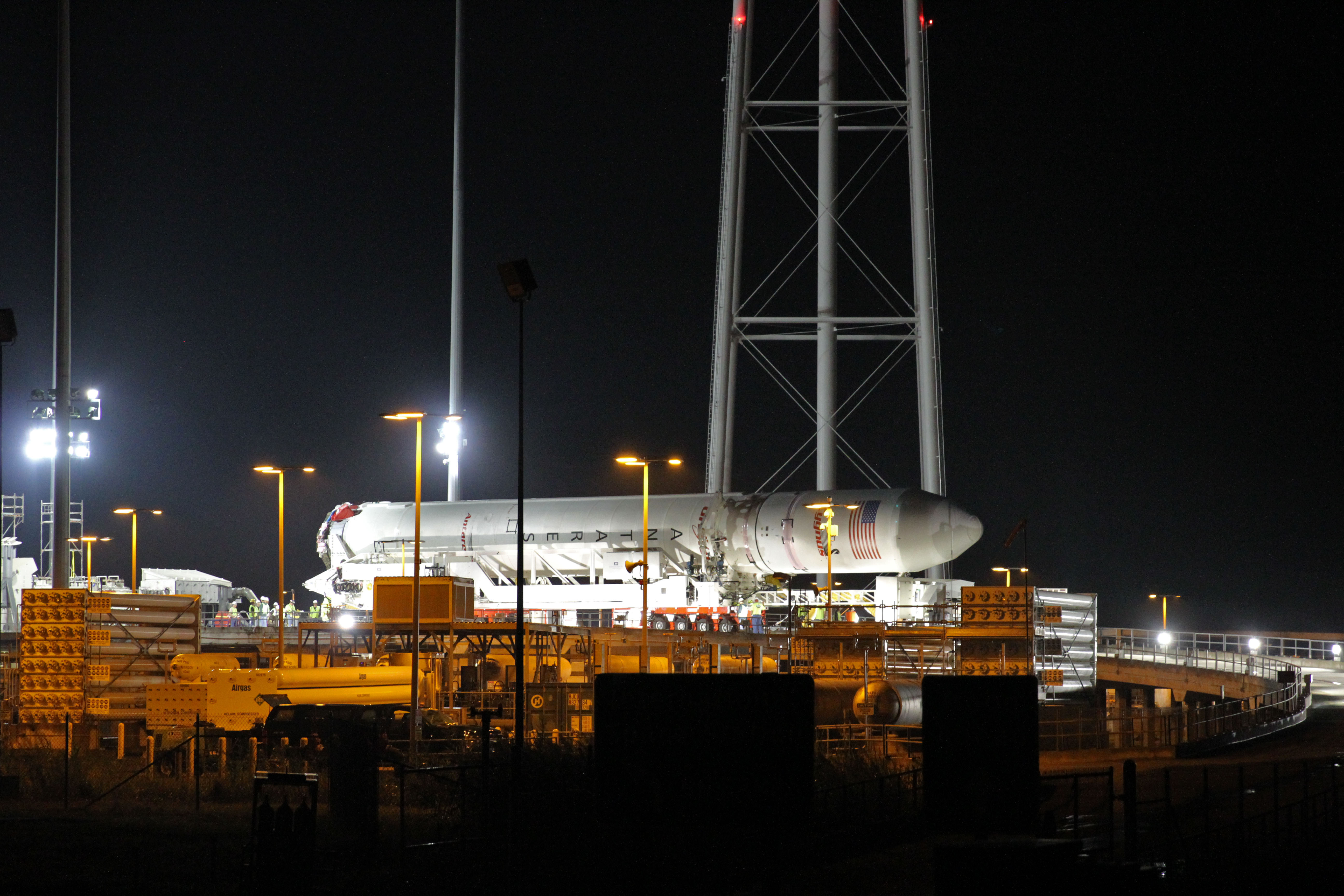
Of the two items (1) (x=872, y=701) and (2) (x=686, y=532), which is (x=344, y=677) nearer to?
(1) (x=872, y=701)

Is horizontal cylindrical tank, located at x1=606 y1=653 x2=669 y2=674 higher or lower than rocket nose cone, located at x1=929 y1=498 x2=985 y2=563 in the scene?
lower

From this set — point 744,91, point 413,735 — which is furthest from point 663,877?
point 744,91

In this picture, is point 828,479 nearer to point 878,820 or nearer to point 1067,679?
point 1067,679

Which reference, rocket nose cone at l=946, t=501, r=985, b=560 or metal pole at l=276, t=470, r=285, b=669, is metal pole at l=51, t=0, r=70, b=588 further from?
rocket nose cone at l=946, t=501, r=985, b=560

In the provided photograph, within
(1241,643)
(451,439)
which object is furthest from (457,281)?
(1241,643)

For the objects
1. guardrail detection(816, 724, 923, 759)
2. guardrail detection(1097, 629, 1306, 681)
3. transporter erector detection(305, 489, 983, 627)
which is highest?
transporter erector detection(305, 489, 983, 627)

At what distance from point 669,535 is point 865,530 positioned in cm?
756

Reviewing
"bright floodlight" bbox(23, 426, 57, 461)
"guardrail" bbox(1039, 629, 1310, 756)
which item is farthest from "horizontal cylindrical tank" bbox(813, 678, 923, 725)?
"bright floodlight" bbox(23, 426, 57, 461)

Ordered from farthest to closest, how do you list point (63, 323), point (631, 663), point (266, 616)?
point (266, 616)
point (631, 663)
point (63, 323)

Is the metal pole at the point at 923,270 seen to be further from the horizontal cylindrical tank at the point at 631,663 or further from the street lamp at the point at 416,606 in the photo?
the street lamp at the point at 416,606

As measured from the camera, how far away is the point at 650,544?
173 feet

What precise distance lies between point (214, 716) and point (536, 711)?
7.37m

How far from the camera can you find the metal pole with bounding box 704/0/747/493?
54.0 meters

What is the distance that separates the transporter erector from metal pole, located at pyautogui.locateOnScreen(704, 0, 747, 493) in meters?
2.84
